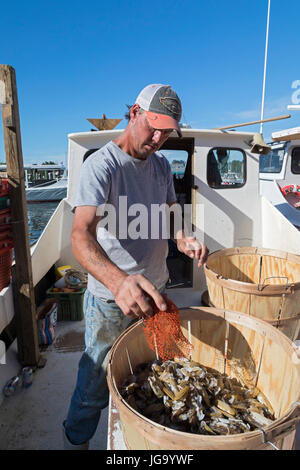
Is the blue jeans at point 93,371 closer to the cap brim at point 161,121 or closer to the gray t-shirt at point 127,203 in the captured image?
the gray t-shirt at point 127,203

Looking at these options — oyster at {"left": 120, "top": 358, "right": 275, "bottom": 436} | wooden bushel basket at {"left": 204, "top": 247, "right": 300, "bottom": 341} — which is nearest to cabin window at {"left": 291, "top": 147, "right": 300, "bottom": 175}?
wooden bushel basket at {"left": 204, "top": 247, "right": 300, "bottom": 341}

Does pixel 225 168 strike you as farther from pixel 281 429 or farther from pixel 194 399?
pixel 281 429

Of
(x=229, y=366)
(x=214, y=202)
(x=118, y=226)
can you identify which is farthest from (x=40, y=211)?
(x=229, y=366)

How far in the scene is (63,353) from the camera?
142 inches

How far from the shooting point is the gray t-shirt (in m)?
1.76

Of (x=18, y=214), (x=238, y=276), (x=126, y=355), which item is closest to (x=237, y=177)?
(x=238, y=276)

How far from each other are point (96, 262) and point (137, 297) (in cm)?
38

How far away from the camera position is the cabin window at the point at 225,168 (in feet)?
16.9

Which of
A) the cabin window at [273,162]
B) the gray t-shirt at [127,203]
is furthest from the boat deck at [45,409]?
the cabin window at [273,162]

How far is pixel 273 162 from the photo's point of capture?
510 inches

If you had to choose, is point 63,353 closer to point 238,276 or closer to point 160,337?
point 160,337

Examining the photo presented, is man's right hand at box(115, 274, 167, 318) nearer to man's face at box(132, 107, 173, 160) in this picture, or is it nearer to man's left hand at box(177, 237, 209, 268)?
man's left hand at box(177, 237, 209, 268)
